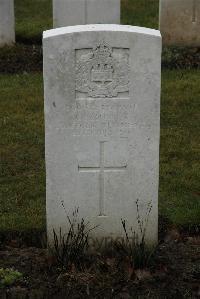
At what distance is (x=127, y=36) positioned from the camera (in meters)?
4.77

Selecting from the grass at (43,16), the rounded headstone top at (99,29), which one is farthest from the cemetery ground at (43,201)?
the grass at (43,16)

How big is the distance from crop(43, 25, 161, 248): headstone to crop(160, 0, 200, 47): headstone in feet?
23.3

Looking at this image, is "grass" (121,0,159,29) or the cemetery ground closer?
the cemetery ground

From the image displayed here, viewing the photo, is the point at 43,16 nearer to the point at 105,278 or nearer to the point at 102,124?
the point at 102,124

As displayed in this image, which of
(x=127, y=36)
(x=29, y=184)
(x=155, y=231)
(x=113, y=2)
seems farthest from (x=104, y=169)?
(x=113, y=2)

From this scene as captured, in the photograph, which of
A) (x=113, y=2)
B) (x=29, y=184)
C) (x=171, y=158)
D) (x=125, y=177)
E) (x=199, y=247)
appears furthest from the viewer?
(x=113, y=2)

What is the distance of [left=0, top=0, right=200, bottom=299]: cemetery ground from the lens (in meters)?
4.78

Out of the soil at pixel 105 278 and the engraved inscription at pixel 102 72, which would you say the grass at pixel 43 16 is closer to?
the engraved inscription at pixel 102 72

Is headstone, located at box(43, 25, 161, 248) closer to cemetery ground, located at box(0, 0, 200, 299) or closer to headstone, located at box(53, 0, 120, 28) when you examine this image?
cemetery ground, located at box(0, 0, 200, 299)

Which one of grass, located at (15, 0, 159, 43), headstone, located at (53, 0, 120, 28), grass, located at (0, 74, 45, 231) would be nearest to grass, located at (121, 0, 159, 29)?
grass, located at (15, 0, 159, 43)

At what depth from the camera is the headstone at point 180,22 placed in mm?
11781

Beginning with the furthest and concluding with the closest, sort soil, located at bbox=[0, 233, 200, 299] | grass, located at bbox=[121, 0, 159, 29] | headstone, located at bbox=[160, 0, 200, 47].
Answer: grass, located at bbox=[121, 0, 159, 29] → headstone, located at bbox=[160, 0, 200, 47] → soil, located at bbox=[0, 233, 200, 299]

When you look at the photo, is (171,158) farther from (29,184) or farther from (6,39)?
(6,39)

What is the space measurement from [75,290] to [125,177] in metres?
0.86
